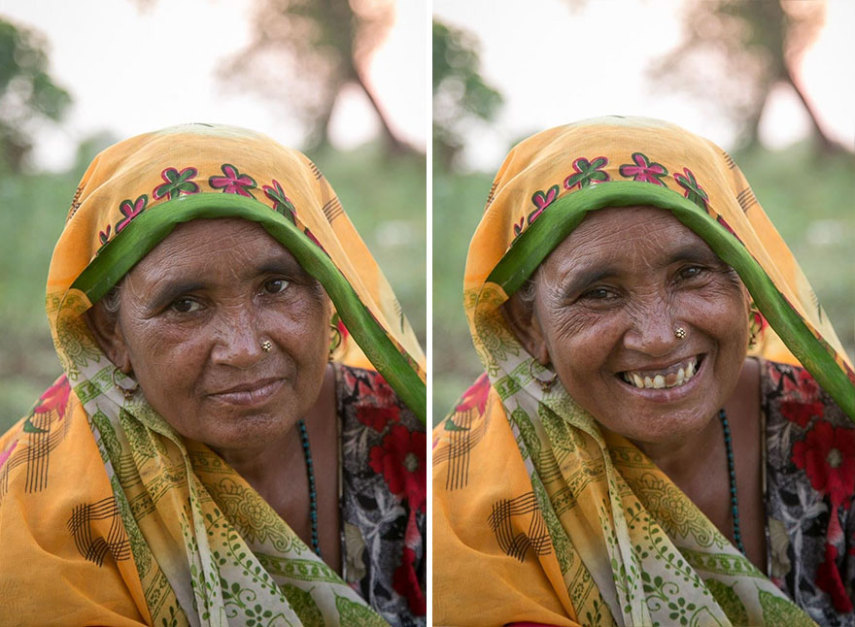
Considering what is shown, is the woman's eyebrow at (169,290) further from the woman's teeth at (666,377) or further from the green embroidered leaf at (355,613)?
the woman's teeth at (666,377)

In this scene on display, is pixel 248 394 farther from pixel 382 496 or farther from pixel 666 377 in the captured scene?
pixel 666 377

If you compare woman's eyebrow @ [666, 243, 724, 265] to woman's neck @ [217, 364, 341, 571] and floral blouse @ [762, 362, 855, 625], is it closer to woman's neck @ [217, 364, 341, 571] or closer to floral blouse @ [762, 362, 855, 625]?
floral blouse @ [762, 362, 855, 625]

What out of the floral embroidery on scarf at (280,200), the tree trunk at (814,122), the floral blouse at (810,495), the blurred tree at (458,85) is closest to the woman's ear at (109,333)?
the floral embroidery on scarf at (280,200)

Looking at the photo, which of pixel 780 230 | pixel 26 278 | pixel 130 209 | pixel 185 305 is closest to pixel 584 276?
pixel 780 230

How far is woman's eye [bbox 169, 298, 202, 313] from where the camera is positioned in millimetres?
2160

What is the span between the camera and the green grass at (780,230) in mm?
2326

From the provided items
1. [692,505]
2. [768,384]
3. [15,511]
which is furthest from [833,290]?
[15,511]

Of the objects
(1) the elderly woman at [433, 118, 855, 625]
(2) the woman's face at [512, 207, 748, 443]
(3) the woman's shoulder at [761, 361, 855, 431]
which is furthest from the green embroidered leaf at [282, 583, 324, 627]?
(3) the woman's shoulder at [761, 361, 855, 431]

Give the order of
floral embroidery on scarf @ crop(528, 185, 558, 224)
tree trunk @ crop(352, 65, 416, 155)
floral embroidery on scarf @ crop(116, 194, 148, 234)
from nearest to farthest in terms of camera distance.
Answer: floral embroidery on scarf @ crop(116, 194, 148, 234) < floral embroidery on scarf @ crop(528, 185, 558, 224) < tree trunk @ crop(352, 65, 416, 155)

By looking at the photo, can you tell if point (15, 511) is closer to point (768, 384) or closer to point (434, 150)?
point (434, 150)

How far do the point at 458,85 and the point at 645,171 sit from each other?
0.44m

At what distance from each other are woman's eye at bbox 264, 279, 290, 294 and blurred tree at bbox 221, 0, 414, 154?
11.8 inches

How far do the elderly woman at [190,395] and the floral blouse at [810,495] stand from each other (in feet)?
2.64

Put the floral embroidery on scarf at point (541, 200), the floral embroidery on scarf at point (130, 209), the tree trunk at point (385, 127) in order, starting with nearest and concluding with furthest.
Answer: the floral embroidery on scarf at point (130, 209)
the floral embroidery on scarf at point (541, 200)
the tree trunk at point (385, 127)
